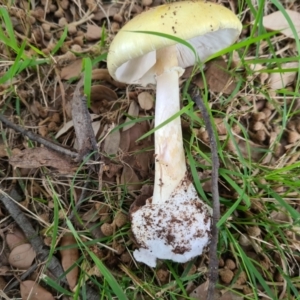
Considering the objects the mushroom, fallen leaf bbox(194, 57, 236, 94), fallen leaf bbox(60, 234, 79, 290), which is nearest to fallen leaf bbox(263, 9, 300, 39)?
fallen leaf bbox(194, 57, 236, 94)

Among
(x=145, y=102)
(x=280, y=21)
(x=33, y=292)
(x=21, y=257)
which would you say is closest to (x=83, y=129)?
(x=145, y=102)

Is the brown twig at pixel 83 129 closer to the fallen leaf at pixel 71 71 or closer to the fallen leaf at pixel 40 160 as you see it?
the fallen leaf at pixel 40 160

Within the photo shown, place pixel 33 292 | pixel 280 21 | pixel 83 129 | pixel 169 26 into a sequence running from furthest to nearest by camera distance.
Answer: pixel 280 21 < pixel 83 129 < pixel 33 292 < pixel 169 26

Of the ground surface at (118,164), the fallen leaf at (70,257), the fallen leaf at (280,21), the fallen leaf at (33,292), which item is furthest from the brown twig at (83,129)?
the fallen leaf at (280,21)

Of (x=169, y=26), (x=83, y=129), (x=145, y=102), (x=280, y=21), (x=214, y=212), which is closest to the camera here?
(x=169, y=26)

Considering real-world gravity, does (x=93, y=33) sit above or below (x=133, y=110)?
above

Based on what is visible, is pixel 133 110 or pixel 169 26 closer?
pixel 169 26

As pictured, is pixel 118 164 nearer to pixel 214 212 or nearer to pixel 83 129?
pixel 83 129

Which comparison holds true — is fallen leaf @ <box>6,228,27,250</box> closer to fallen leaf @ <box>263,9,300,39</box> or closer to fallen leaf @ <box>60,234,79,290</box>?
fallen leaf @ <box>60,234,79,290</box>
